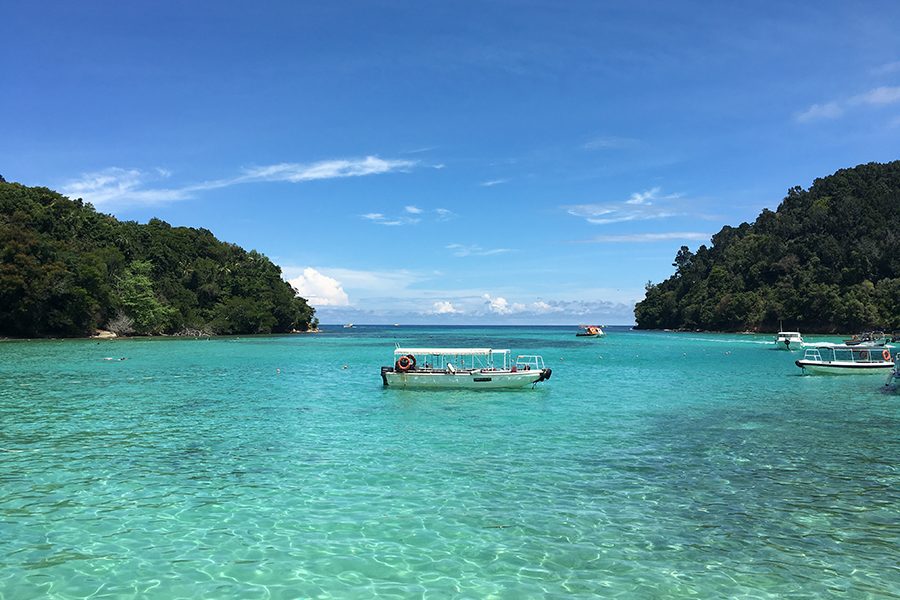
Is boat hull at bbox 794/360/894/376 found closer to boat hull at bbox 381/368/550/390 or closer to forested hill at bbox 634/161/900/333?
boat hull at bbox 381/368/550/390

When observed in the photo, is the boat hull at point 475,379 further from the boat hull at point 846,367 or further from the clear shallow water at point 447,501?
the boat hull at point 846,367

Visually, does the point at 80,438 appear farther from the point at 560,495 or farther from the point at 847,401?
the point at 847,401

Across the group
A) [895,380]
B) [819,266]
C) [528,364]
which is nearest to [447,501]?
[528,364]

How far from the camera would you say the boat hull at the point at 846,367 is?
155ft

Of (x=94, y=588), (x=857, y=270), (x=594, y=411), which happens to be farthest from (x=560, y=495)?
(x=857, y=270)

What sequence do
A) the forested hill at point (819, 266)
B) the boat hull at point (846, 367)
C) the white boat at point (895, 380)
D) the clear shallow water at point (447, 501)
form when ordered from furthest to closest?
the forested hill at point (819, 266) → the boat hull at point (846, 367) → the white boat at point (895, 380) → the clear shallow water at point (447, 501)

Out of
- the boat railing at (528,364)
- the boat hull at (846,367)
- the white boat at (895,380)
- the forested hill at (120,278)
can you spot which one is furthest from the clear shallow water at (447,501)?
the forested hill at (120,278)

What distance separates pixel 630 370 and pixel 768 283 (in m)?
123

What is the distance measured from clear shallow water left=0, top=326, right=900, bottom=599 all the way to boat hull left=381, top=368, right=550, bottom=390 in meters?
6.73

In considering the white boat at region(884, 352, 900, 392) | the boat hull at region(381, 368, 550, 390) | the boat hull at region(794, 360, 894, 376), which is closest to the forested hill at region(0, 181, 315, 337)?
the boat hull at region(381, 368, 550, 390)

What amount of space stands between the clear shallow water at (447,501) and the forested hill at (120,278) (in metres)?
66.4

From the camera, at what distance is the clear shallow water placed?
32.1 ft

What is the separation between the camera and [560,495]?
559 inches

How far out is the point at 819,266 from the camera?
139375 millimetres
